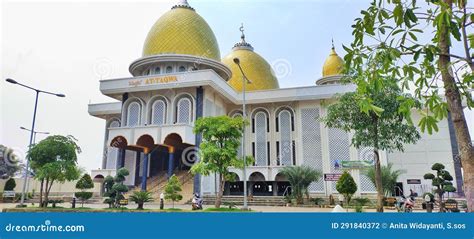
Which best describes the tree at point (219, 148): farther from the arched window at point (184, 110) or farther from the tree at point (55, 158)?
the arched window at point (184, 110)

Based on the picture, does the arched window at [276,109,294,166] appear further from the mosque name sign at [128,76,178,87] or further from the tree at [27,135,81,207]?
the tree at [27,135,81,207]

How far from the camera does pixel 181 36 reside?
78.9 ft

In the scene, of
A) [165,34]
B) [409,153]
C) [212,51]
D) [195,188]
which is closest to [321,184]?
[409,153]

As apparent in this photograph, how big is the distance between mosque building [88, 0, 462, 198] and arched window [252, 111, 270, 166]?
75mm

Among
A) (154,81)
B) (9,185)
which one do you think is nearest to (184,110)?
(154,81)

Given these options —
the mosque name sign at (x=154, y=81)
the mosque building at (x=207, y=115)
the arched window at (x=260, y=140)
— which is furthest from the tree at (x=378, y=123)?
the mosque name sign at (x=154, y=81)

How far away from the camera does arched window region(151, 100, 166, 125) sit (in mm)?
22406

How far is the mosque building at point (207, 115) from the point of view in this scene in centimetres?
2125

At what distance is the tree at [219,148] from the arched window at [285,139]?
976 centimetres

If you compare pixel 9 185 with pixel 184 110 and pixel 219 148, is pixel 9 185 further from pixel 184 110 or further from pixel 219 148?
pixel 219 148

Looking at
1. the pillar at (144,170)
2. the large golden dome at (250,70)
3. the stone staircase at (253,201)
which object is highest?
the large golden dome at (250,70)

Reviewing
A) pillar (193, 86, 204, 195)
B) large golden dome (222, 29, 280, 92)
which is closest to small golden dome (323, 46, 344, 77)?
large golden dome (222, 29, 280, 92)

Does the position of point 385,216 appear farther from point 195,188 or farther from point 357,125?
point 195,188

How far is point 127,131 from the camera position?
21094 mm
